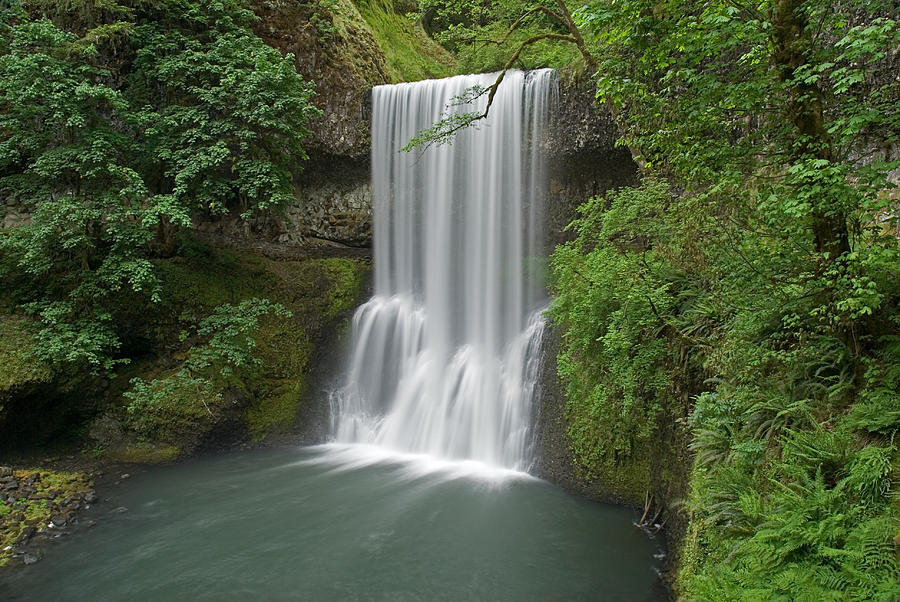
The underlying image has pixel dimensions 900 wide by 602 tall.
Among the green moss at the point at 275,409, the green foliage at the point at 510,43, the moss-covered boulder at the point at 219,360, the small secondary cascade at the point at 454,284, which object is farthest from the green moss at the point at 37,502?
the green foliage at the point at 510,43

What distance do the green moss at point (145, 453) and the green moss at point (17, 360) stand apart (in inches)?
75.4

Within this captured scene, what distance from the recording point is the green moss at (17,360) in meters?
9.51

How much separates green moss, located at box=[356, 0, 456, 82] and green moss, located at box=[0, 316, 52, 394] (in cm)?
1098

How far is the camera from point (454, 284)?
13219mm

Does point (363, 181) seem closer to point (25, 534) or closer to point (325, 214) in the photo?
point (325, 214)

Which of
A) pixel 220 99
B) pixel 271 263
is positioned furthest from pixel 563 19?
pixel 271 263

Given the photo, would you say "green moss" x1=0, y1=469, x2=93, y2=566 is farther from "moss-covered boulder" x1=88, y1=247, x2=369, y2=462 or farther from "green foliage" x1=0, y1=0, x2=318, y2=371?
"green foliage" x1=0, y1=0, x2=318, y2=371

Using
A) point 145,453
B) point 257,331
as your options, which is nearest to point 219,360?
point 257,331

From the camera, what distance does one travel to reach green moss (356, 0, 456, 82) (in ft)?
55.5

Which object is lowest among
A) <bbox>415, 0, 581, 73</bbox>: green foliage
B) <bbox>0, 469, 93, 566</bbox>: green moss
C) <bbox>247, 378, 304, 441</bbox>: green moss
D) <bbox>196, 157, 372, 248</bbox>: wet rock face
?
<bbox>0, 469, 93, 566</bbox>: green moss

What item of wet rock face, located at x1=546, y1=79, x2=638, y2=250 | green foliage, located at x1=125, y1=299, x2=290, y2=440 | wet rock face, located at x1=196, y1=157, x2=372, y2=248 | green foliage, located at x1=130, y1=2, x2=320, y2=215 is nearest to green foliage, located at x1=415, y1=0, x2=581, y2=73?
wet rock face, located at x1=546, y1=79, x2=638, y2=250

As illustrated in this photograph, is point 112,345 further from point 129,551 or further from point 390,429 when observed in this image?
point 390,429

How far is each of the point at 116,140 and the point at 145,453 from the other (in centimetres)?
617

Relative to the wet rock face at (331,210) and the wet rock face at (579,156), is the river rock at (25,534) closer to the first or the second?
the wet rock face at (331,210)
